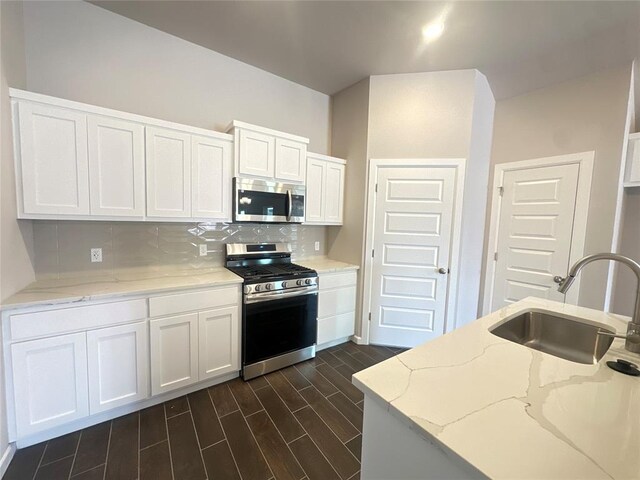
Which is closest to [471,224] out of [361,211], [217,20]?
[361,211]

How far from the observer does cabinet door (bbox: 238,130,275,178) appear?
2369mm

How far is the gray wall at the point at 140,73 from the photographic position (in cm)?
193

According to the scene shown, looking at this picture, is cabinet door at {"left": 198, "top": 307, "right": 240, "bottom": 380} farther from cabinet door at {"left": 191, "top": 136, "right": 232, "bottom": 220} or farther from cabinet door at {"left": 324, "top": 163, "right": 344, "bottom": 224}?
cabinet door at {"left": 324, "top": 163, "right": 344, "bottom": 224}

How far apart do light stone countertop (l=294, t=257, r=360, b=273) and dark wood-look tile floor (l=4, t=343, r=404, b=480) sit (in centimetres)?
110

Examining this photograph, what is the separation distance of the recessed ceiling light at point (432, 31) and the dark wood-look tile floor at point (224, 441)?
10.0 feet

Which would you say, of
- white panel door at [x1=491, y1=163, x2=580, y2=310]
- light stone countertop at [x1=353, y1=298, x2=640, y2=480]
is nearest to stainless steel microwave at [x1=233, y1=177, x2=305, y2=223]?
light stone countertop at [x1=353, y1=298, x2=640, y2=480]

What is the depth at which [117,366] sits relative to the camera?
1.78 meters

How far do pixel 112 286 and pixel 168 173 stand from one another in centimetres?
93

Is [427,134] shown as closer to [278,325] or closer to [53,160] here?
[278,325]

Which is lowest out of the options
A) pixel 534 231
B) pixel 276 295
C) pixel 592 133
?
pixel 276 295

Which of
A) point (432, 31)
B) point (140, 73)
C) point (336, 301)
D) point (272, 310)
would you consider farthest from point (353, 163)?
point (140, 73)

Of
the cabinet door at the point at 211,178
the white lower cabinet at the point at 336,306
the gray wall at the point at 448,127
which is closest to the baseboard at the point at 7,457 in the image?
the cabinet door at the point at 211,178

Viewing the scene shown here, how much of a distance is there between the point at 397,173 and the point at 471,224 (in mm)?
982

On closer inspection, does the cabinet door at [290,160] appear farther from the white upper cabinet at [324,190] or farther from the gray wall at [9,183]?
the gray wall at [9,183]
